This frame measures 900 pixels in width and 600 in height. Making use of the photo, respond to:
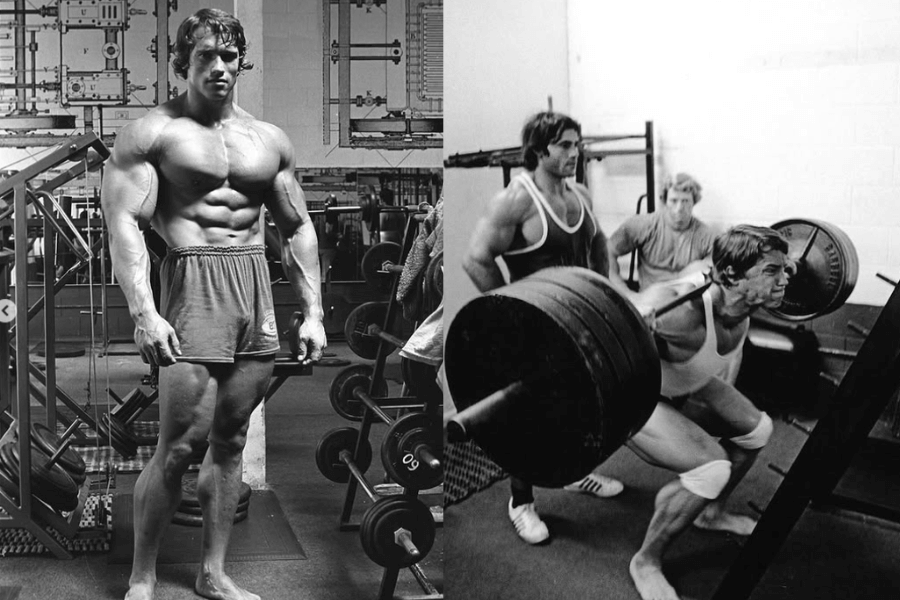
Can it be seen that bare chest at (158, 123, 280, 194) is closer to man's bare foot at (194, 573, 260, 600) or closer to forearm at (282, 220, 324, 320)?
forearm at (282, 220, 324, 320)

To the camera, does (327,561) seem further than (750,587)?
Yes

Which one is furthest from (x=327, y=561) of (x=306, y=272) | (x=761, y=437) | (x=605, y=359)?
(x=761, y=437)

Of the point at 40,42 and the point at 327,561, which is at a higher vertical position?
the point at 40,42

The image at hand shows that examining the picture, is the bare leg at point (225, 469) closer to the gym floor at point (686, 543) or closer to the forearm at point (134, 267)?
the forearm at point (134, 267)

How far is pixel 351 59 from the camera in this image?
7.82 feet

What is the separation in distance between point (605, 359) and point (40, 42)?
141 centimetres

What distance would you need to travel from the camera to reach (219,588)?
2256 millimetres

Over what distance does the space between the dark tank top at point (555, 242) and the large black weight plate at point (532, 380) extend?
73 millimetres

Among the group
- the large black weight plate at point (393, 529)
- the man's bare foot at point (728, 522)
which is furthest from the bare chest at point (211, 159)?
the man's bare foot at point (728, 522)

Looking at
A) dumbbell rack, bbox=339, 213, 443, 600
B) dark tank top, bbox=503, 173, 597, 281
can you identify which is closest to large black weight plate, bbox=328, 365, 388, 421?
dumbbell rack, bbox=339, 213, 443, 600

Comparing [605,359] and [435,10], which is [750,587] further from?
[435,10]

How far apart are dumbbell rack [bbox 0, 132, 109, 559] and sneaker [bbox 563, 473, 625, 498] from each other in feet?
3.72

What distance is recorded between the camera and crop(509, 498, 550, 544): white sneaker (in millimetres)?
2193

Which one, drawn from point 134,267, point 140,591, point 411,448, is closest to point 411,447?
point 411,448
